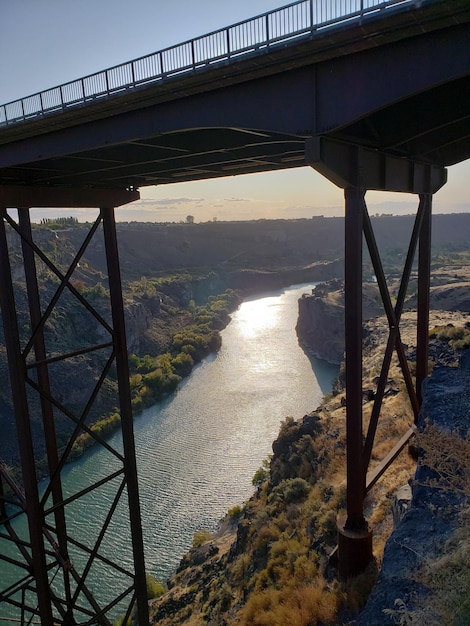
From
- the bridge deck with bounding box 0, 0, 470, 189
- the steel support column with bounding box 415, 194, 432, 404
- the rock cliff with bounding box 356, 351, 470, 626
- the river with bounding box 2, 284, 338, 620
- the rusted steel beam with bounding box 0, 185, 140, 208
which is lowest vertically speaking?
the river with bounding box 2, 284, 338, 620

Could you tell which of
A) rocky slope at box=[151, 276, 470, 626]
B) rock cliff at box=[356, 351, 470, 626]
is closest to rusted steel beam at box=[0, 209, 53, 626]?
rocky slope at box=[151, 276, 470, 626]

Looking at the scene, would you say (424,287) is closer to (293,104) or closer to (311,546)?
(293,104)

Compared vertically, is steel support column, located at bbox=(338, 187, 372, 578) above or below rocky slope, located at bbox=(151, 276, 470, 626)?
above

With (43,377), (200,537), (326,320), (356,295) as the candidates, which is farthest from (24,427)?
(326,320)

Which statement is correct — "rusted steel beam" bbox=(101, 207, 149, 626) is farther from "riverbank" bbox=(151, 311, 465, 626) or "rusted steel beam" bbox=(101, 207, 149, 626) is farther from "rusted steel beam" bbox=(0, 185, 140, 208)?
"riverbank" bbox=(151, 311, 465, 626)

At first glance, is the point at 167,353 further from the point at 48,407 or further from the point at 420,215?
the point at 420,215

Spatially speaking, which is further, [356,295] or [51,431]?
[51,431]

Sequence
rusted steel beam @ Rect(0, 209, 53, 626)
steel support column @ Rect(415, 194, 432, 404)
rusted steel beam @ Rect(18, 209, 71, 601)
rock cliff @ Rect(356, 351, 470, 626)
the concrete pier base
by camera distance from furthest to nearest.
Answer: rusted steel beam @ Rect(18, 209, 71, 601)
steel support column @ Rect(415, 194, 432, 404)
rusted steel beam @ Rect(0, 209, 53, 626)
the concrete pier base
rock cliff @ Rect(356, 351, 470, 626)

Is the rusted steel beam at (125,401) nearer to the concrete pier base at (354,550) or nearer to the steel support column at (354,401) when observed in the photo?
the concrete pier base at (354,550)
